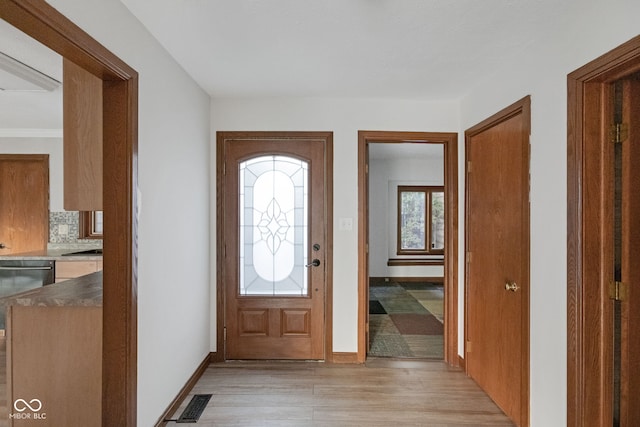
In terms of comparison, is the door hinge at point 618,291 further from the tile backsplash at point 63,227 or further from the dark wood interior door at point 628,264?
the tile backsplash at point 63,227

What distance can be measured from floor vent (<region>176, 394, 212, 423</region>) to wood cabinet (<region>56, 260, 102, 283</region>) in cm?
209

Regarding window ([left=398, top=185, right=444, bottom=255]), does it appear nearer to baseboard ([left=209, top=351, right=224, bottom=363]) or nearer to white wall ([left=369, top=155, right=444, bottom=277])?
white wall ([left=369, top=155, right=444, bottom=277])

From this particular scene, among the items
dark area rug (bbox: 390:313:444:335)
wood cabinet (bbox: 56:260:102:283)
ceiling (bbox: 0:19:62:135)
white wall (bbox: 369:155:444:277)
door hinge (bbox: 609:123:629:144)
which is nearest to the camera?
door hinge (bbox: 609:123:629:144)

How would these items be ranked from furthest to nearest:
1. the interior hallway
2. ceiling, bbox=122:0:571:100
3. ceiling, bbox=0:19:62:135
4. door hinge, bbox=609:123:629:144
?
the interior hallway, ceiling, bbox=0:19:62:135, ceiling, bbox=122:0:571:100, door hinge, bbox=609:123:629:144

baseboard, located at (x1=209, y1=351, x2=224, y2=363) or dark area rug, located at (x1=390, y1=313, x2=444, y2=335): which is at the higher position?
baseboard, located at (x1=209, y1=351, x2=224, y2=363)

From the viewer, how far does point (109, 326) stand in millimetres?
1829

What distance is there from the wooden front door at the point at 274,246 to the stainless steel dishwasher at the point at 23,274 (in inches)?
84.5

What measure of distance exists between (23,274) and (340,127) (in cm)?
379

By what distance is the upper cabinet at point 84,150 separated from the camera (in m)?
1.87

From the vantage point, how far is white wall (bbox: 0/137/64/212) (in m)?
4.50

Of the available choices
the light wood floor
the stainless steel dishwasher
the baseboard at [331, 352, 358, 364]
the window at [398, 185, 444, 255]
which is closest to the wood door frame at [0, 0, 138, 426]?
the light wood floor

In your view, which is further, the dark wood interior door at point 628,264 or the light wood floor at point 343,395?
the light wood floor at point 343,395

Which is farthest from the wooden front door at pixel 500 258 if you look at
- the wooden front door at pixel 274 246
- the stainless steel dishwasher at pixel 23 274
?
the stainless steel dishwasher at pixel 23 274

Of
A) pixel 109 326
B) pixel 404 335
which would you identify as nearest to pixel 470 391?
pixel 404 335
